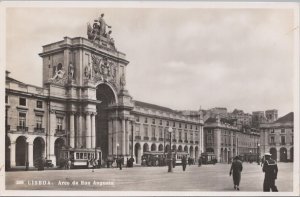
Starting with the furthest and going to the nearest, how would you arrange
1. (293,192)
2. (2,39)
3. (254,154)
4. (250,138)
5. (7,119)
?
(254,154)
(250,138)
(7,119)
(2,39)
(293,192)

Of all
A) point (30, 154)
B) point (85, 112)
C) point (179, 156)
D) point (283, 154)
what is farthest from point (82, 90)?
point (283, 154)

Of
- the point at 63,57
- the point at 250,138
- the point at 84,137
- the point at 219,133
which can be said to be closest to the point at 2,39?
the point at 63,57

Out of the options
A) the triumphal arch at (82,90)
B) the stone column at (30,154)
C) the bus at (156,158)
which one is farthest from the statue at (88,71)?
the bus at (156,158)

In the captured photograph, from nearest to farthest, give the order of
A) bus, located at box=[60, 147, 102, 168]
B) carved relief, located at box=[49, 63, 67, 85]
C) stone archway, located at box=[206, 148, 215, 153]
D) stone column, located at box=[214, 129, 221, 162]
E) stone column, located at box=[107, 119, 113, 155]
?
bus, located at box=[60, 147, 102, 168]
carved relief, located at box=[49, 63, 67, 85]
stone column, located at box=[214, 129, 221, 162]
stone archway, located at box=[206, 148, 215, 153]
stone column, located at box=[107, 119, 113, 155]

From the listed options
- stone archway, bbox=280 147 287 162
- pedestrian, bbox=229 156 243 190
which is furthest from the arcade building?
pedestrian, bbox=229 156 243 190

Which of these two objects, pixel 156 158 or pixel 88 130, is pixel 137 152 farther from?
pixel 88 130

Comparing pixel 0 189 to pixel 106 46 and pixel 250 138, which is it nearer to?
pixel 106 46

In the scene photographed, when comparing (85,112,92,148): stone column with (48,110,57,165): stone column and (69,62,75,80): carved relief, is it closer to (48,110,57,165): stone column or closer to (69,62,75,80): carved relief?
(48,110,57,165): stone column
